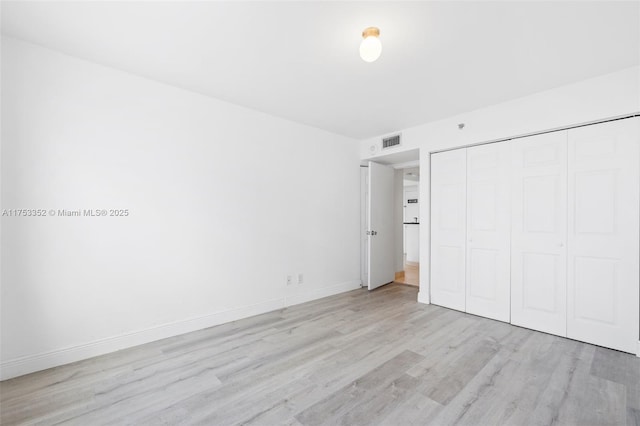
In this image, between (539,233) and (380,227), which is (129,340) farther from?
(539,233)

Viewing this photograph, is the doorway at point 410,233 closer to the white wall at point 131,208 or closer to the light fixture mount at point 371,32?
the white wall at point 131,208

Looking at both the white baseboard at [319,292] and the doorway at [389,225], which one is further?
the doorway at [389,225]

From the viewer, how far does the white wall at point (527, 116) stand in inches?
98.2

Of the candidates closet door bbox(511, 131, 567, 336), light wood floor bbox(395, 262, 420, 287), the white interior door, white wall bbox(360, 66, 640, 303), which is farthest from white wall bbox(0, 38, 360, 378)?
closet door bbox(511, 131, 567, 336)

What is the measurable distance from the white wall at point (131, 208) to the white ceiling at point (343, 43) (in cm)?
34

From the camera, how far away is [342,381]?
2045mm

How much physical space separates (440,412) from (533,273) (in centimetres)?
219

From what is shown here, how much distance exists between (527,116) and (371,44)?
7.50ft

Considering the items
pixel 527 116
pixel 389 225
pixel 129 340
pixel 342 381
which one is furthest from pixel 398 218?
pixel 129 340

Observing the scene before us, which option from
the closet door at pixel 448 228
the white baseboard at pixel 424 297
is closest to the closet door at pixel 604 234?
the closet door at pixel 448 228

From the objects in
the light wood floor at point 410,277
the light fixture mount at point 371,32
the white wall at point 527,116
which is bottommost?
the light wood floor at point 410,277

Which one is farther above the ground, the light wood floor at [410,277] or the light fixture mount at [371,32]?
the light fixture mount at [371,32]

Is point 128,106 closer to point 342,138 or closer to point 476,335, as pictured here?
point 342,138

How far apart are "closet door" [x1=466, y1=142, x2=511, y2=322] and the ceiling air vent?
1074 mm
